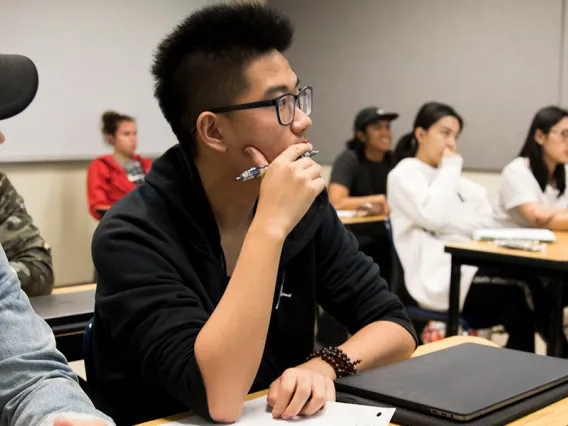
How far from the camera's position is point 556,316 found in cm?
288

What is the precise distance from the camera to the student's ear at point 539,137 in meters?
3.96

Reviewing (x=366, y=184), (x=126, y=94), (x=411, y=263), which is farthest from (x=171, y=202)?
(x=126, y=94)

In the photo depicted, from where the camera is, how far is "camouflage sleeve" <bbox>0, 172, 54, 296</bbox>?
216 cm

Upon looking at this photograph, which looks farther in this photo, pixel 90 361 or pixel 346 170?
pixel 346 170

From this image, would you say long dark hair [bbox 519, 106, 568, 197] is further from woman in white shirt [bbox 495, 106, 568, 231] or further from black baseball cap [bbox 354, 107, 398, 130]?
black baseball cap [bbox 354, 107, 398, 130]

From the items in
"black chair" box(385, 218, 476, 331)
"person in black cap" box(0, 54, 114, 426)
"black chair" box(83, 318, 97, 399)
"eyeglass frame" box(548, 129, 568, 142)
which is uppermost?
"eyeglass frame" box(548, 129, 568, 142)

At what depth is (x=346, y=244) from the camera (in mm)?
1584

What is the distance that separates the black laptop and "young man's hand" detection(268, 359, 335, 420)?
57 mm

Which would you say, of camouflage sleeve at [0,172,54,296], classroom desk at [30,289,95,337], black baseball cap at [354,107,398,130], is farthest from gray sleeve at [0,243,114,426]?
black baseball cap at [354,107,398,130]

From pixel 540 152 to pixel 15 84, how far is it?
3.35 meters

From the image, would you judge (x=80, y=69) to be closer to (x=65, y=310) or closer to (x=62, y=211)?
(x=62, y=211)

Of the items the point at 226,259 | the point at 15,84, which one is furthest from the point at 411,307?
the point at 15,84

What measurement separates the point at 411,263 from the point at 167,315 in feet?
7.86

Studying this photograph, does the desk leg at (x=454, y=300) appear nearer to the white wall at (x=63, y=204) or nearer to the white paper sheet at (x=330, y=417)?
the white paper sheet at (x=330, y=417)
